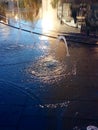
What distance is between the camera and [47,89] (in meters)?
7.50

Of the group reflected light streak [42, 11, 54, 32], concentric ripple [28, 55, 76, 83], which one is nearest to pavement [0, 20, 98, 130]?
concentric ripple [28, 55, 76, 83]

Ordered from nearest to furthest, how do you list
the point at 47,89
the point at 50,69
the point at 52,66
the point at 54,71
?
the point at 47,89
the point at 54,71
the point at 50,69
the point at 52,66

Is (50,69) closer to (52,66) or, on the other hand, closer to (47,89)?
(52,66)

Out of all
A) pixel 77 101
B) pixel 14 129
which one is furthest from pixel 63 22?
pixel 14 129

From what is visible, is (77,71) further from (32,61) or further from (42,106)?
(42,106)

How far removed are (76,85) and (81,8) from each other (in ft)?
29.6

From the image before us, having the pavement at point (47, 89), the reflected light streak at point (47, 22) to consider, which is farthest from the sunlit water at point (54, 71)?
the reflected light streak at point (47, 22)

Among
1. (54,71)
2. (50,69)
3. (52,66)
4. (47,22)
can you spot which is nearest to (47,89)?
(54,71)

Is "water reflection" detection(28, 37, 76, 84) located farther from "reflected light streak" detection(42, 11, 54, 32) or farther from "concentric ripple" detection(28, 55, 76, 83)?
"reflected light streak" detection(42, 11, 54, 32)

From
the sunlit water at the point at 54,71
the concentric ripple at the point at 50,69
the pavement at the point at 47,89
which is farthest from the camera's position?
the concentric ripple at the point at 50,69

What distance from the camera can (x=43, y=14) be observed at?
21328 mm

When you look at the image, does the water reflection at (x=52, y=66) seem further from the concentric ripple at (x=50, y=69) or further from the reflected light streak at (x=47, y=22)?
the reflected light streak at (x=47, y=22)

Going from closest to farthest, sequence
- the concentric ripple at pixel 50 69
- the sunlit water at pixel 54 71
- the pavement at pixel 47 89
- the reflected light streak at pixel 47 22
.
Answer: the pavement at pixel 47 89 < the sunlit water at pixel 54 71 < the concentric ripple at pixel 50 69 < the reflected light streak at pixel 47 22

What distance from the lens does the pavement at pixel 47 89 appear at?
594 centimetres
